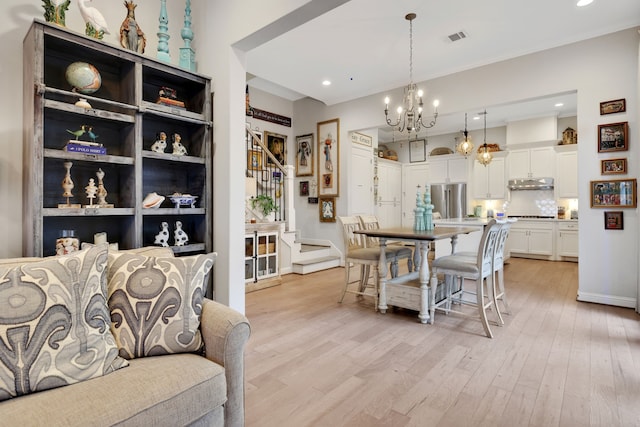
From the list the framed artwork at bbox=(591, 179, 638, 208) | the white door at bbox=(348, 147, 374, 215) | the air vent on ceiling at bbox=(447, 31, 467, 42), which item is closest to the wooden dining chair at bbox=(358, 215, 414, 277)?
the white door at bbox=(348, 147, 374, 215)

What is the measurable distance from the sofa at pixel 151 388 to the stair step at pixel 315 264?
3.88 metres

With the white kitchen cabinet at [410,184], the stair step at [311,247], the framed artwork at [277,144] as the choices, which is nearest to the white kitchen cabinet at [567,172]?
the white kitchen cabinet at [410,184]

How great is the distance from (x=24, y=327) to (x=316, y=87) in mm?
5304

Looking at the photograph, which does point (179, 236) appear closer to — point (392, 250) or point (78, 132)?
point (78, 132)

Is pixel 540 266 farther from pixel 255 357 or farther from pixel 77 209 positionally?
pixel 77 209

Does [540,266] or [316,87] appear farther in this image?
[540,266]

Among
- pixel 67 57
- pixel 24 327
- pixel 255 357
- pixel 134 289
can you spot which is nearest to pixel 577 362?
pixel 255 357

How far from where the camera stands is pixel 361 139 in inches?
260

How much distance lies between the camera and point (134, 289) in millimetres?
1433

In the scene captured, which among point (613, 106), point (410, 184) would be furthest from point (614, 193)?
point (410, 184)

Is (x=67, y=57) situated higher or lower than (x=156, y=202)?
higher

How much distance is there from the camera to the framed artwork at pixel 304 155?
6.62 m

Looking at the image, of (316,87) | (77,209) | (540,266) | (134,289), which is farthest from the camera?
(540,266)

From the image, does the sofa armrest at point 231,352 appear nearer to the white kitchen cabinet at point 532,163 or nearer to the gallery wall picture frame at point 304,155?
the gallery wall picture frame at point 304,155
